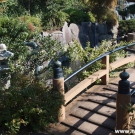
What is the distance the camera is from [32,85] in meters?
4.04

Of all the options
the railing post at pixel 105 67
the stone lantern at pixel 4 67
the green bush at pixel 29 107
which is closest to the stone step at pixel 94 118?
the green bush at pixel 29 107

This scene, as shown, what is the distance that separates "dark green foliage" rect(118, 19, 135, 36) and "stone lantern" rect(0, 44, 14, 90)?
10.7 m

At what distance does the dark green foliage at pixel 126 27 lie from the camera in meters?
14.2

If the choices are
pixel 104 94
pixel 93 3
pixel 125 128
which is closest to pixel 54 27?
pixel 93 3

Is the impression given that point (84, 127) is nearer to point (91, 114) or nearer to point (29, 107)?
point (91, 114)

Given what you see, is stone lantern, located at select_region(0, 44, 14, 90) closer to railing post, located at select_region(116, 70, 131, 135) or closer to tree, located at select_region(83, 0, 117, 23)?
railing post, located at select_region(116, 70, 131, 135)

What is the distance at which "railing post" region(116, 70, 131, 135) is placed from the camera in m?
3.24

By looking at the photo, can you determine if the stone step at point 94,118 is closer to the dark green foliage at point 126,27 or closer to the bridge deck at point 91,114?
the bridge deck at point 91,114

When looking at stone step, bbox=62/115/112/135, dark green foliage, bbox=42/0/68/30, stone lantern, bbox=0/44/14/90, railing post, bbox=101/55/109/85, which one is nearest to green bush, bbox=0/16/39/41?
dark green foliage, bbox=42/0/68/30

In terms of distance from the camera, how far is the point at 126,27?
47.2ft

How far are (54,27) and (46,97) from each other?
776 centimetres

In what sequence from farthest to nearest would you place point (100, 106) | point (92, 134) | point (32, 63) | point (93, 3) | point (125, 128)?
1. point (93, 3)
2. point (32, 63)
3. point (100, 106)
4. point (92, 134)
5. point (125, 128)

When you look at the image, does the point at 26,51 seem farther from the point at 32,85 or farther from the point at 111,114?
the point at 111,114

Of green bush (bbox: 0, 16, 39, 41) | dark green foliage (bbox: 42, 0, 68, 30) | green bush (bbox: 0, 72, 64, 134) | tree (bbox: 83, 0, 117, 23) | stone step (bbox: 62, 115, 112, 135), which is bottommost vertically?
stone step (bbox: 62, 115, 112, 135)
